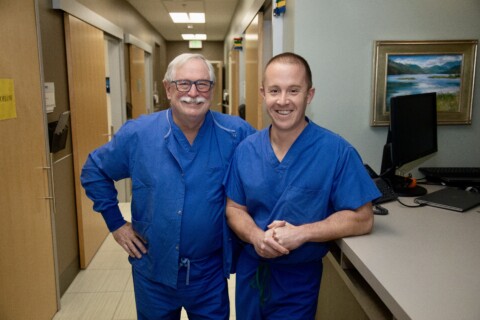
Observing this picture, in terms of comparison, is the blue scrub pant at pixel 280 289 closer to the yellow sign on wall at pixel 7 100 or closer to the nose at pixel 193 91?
the nose at pixel 193 91

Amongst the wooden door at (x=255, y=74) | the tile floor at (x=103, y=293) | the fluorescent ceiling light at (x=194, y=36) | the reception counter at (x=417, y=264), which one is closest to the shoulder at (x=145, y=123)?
the reception counter at (x=417, y=264)

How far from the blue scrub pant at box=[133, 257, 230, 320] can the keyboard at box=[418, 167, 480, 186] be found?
4.31ft

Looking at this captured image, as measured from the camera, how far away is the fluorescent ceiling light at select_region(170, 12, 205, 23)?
656 cm

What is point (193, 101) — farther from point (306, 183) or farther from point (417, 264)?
point (417, 264)

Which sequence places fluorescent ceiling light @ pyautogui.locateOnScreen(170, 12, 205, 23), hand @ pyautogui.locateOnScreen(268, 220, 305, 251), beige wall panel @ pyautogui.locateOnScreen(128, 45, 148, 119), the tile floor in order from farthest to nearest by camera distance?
fluorescent ceiling light @ pyautogui.locateOnScreen(170, 12, 205, 23) < beige wall panel @ pyautogui.locateOnScreen(128, 45, 148, 119) < the tile floor < hand @ pyautogui.locateOnScreen(268, 220, 305, 251)

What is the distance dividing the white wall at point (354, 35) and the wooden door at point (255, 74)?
3.56ft

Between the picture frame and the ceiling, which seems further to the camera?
the ceiling

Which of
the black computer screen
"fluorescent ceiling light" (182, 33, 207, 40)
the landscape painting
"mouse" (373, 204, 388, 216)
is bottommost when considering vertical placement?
"mouse" (373, 204, 388, 216)

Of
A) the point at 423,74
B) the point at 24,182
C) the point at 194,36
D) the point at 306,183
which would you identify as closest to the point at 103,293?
the point at 24,182

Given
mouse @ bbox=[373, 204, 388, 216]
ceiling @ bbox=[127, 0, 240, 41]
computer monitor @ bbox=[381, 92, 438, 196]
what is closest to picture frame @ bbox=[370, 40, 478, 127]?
computer monitor @ bbox=[381, 92, 438, 196]

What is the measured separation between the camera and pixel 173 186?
4.67ft

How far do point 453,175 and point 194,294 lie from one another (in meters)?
1.51

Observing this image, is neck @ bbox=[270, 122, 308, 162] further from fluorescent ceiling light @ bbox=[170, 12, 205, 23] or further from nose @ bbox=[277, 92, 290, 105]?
fluorescent ceiling light @ bbox=[170, 12, 205, 23]

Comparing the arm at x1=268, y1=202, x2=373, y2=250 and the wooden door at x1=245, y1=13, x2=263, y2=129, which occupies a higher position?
the wooden door at x1=245, y1=13, x2=263, y2=129
